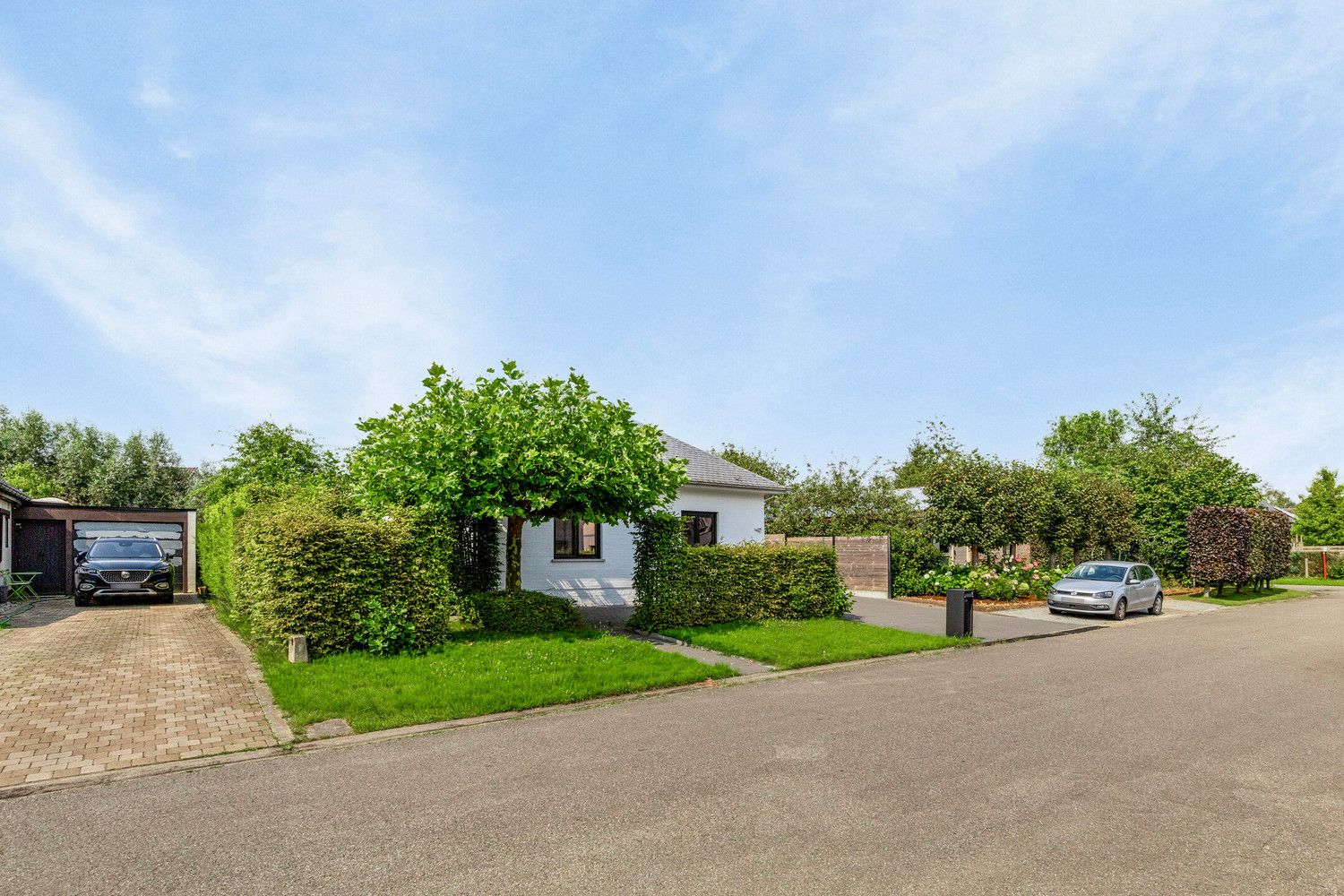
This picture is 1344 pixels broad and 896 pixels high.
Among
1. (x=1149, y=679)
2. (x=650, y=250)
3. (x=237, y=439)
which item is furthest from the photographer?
(x=237, y=439)

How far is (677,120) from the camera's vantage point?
12445 mm

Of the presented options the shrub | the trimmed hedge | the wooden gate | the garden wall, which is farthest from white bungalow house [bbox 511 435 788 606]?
the trimmed hedge

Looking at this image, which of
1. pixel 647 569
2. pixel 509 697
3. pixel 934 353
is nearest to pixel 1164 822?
pixel 509 697

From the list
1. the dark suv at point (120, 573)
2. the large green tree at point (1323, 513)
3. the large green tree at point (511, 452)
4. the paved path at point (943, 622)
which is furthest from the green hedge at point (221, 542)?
the large green tree at point (1323, 513)

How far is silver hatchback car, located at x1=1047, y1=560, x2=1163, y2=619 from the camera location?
754 inches

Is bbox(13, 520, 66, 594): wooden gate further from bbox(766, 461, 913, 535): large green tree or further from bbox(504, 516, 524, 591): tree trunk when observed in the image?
bbox(766, 461, 913, 535): large green tree

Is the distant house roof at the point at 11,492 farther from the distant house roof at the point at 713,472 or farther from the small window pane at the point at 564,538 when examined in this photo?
the distant house roof at the point at 713,472

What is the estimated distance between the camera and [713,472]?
21797mm

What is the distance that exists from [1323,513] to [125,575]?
6175 cm

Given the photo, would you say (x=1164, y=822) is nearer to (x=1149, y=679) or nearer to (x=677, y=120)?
(x=1149, y=679)

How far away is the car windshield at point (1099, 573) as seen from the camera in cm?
2022

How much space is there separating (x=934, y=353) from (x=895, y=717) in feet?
48.3

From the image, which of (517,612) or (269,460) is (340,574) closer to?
(517,612)

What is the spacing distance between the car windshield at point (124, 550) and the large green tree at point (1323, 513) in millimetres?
60607
